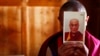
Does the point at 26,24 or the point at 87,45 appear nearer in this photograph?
the point at 87,45

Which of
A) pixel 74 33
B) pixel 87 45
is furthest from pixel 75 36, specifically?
pixel 87 45

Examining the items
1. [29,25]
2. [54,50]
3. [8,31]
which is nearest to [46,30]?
[29,25]

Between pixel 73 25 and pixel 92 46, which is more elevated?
pixel 73 25

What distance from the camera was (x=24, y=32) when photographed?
178cm

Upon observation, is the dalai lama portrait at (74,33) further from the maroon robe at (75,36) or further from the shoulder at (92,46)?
the shoulder at (92,46)

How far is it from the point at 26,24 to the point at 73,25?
874 mm

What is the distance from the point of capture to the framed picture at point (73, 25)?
95 centimetres

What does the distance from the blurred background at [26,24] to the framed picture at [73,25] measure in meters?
0.83

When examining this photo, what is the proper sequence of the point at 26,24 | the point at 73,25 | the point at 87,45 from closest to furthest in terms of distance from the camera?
the point at 73,25 < the point at 87,45 < the point at 26,24

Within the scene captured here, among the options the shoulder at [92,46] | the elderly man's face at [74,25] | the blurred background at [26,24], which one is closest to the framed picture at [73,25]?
the elderly man's face at [74,25]

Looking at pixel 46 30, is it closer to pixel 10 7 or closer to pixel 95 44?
pixel 10 7

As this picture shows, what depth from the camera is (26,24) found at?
1.77 metres

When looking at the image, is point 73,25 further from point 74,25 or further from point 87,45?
point 87,45

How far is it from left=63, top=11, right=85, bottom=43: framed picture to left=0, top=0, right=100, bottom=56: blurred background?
829 millimetres
